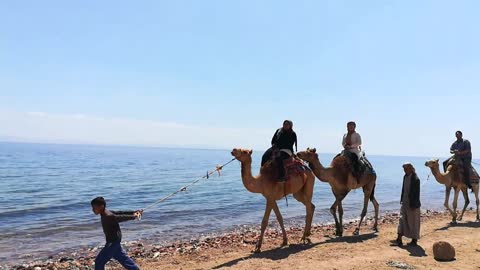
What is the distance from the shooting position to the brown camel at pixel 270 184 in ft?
34.7

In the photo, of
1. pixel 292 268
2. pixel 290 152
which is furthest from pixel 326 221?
pixel 292 268

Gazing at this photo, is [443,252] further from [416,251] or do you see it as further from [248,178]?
[248,178]

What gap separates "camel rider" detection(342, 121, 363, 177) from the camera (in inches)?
507

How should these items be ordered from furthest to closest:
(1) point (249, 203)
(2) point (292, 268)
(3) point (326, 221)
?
(1) point (249, 203) → (3) point (326, 221) → (2) point (292, 268)

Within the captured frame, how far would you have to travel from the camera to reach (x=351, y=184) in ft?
42.0

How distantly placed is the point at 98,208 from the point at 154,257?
18.1 ft

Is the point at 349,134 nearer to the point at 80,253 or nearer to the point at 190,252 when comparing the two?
the point at 190,252

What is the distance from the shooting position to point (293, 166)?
1144cm

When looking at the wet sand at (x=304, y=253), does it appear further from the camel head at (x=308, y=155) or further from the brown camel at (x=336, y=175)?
the camel head at (x=308, y=155)

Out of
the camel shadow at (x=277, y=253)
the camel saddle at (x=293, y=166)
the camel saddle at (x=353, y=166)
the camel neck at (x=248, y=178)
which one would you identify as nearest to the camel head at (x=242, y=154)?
the camel neck at (x=248, y=178)

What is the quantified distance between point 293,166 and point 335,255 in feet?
7.91

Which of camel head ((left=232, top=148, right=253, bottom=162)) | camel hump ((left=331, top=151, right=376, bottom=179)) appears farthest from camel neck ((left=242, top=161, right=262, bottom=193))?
camel hump ((left=331, top=151, right=376, bottom=179))

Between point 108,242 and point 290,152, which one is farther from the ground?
point 290,152

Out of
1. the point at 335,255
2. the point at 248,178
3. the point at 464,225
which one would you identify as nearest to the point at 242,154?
the point at 248,178
